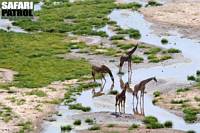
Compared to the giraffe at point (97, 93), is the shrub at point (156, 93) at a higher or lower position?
higher

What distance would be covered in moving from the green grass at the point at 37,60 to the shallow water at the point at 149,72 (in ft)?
9.84

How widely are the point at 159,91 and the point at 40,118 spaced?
25.5ft

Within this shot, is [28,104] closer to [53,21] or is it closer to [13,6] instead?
[53,21]

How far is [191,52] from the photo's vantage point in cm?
4825

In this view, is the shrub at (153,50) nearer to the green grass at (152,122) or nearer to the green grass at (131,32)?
the green grass at (131,32)

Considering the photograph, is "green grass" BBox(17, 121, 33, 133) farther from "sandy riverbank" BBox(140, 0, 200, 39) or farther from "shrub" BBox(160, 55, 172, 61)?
"sandy riverbank" BBox(140, 0, 200, 39)

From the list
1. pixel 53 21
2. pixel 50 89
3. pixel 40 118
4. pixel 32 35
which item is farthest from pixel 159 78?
pixel 53 21

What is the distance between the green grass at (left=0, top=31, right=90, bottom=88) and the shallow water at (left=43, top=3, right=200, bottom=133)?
9.84 ft

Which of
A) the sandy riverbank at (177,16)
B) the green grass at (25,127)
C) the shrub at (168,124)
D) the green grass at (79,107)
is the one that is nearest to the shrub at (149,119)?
the shrub at (168,124)

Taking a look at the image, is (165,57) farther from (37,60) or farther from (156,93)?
(156,93)

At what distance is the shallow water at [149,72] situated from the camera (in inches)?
1297

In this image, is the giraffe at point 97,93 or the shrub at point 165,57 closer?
the giraffe at point 97,93

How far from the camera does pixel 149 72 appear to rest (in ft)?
141

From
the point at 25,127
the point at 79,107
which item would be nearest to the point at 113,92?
the point at 79,107
